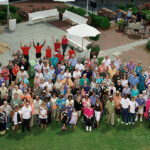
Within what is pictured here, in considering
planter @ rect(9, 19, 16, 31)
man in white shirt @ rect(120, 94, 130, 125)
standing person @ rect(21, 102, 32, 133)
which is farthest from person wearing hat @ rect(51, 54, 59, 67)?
planter @ rect(9, 19, 16, 31)

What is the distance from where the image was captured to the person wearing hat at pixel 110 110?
14693 millimetres

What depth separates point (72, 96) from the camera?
1524cm

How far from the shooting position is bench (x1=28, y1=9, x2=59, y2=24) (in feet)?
87.6

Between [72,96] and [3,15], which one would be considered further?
[3,15]

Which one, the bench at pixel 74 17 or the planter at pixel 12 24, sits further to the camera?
the bench at pixel 74 17

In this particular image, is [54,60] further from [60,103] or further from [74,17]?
[74,17]

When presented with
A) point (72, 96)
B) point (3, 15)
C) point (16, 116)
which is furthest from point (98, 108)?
point (3, 15)

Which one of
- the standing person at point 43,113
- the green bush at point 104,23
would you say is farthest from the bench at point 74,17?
the standing person at point 43,113

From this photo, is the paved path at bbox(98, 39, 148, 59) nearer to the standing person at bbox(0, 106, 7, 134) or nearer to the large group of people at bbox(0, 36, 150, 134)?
the large group of people at bbox(0, 36, 150, 134)

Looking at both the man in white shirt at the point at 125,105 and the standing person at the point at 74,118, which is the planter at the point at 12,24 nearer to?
the standing person at the point at 74,118

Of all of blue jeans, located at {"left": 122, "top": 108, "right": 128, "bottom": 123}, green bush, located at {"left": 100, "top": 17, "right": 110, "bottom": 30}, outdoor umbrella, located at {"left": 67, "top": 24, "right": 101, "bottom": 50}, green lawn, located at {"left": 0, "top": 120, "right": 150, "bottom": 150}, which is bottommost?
green lawn, located at {"left": 0, "top": 120, "right": 150, "bottom": 150}

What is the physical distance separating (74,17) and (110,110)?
44.8 ft

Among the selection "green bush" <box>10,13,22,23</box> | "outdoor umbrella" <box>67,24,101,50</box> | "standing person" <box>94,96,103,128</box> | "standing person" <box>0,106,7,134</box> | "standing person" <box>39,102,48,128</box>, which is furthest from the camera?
"green bush" <box>10,13,22,23</box>

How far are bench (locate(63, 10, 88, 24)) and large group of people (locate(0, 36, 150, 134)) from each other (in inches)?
353
